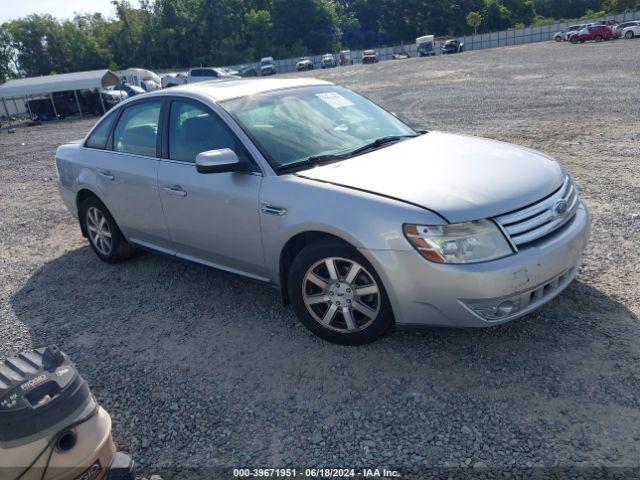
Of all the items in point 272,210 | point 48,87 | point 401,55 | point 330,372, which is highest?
point 272,210

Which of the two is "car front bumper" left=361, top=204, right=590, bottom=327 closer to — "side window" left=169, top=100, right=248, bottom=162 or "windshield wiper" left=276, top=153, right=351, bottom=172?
"windshield wiper" left=276, top=153, right=351, bottom=172

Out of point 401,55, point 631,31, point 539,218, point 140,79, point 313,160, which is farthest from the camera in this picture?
point 401,55

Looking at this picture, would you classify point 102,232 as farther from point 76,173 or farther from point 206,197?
point 206,197

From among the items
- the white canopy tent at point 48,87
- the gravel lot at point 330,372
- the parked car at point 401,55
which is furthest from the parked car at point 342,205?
the parked car at point 401,55

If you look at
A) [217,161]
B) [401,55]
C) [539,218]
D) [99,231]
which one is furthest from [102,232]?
[401,55]

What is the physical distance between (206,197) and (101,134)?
6.33ft

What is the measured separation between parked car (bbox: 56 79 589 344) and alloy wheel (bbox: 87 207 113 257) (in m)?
0.37

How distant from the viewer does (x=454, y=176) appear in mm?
3383

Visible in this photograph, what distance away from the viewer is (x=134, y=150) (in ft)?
15.8

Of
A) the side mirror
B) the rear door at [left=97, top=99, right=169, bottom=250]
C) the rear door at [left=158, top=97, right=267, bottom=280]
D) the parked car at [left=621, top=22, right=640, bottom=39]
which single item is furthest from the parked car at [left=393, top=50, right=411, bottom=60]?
the side mirror

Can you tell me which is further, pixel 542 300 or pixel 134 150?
pixel 134 150

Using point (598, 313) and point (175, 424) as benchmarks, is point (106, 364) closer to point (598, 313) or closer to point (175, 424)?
point (175, 424)

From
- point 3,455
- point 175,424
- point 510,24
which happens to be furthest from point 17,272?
point 510,24

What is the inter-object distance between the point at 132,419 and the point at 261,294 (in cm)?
159
